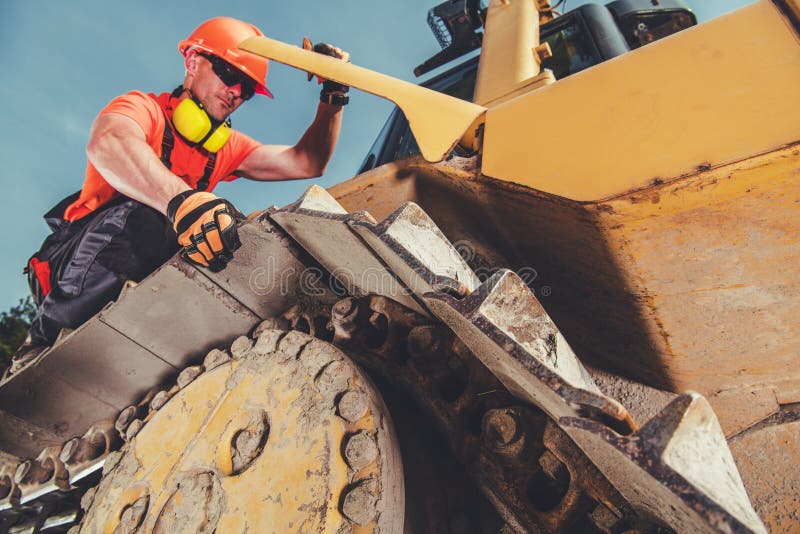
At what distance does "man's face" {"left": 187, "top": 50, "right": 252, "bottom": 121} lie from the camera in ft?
8.58

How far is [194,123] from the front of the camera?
7.75ft

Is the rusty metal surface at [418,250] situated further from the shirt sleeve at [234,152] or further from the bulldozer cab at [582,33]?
the shirt sleeve at [234,152]

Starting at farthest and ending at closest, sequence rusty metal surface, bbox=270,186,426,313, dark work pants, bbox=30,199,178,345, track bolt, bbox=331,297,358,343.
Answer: dark work pants, bbox=30,199,178,345 → track bolt, bbox=331,297,358,343 → rusty metal surface, bbox=270,186,426,313

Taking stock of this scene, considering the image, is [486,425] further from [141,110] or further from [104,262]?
[141,110]

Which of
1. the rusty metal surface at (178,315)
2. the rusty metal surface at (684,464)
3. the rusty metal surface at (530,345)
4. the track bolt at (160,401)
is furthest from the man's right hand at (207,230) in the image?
the rusty metal surface at (684,464)

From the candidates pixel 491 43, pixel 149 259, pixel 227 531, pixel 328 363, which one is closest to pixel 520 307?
pixel 328 363

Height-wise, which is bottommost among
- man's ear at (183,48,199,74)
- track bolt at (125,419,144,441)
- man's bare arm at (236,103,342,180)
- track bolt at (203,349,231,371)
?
track bolt at (125,419,144,441)

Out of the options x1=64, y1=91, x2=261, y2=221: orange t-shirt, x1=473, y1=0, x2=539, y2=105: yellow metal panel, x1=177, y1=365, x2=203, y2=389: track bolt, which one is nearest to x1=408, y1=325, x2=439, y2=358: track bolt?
x1=177, y1=365, x2=203, y2=389: track bolt

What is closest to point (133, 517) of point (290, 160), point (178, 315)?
point (178, 315)

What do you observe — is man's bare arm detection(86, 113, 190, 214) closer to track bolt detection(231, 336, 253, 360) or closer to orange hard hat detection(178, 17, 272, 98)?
track bolt detection(231, 336, 253, 360)

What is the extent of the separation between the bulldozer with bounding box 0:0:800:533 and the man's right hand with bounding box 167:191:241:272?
67 mm

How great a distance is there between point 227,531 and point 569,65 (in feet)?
10.7

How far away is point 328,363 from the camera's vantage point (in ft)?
4.03

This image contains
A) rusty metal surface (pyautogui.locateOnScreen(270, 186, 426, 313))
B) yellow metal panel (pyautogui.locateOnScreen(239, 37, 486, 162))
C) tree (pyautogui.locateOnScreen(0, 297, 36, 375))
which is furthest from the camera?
tree (pyautogui.locateOnScreen(0, 297, 36, 375))
